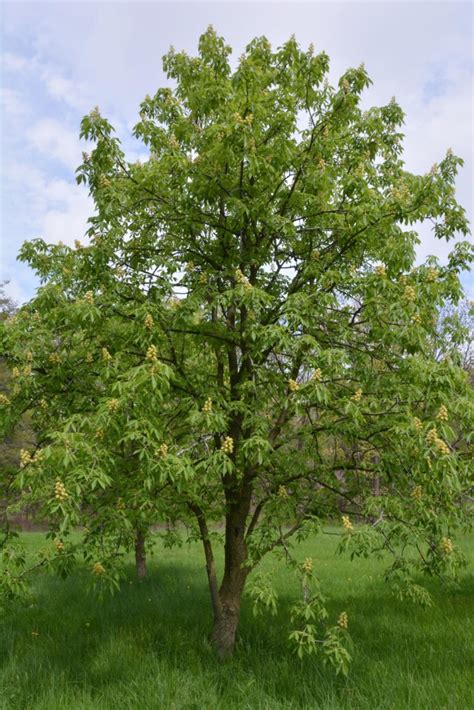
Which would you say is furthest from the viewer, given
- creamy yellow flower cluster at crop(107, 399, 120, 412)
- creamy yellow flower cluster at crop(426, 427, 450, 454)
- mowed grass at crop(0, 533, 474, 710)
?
mowed grass at crop(0, 533, 474, 710)

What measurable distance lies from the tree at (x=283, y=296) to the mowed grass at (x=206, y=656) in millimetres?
527

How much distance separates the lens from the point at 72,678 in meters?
5.26

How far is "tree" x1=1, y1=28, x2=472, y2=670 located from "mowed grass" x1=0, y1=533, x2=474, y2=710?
53 centimetres

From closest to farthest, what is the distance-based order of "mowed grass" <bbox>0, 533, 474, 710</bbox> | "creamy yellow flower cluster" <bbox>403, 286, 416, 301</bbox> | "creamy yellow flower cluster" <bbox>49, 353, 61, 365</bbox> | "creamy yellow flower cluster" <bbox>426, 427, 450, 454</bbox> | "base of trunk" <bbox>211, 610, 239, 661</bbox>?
1. "creamy yellow flower cluster" <bbox>426, 427, 450, 454</bbox>
2. "creamy yellow flower cluster" <bbox>403, 286, 416, 301</bbox>
3. "mowed grass" <bbox>0, 533, 474, 710</bbox>
4. "creamy yellow flower cluster" <bbox>49, 353, 61, 365</bbox>
5. "base of trunk" <bbox>211, 610, 239, 661</bbox>

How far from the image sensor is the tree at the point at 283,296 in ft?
14.3

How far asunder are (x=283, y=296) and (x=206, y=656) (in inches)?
176

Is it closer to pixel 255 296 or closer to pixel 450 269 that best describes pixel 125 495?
pixel 255 296

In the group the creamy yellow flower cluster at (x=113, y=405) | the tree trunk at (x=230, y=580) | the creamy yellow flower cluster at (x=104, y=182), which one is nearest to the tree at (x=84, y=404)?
the creamy yellow flower cluster at (x=113, y=405)

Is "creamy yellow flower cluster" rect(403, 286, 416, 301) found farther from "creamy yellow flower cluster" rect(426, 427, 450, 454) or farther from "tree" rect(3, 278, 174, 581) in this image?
"tree" rect(3, 278, 174, 581)

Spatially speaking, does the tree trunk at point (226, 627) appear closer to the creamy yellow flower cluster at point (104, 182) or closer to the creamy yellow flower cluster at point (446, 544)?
the creamy yellow flower cluster at point (446, 544)

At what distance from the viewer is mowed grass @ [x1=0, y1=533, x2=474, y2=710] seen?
181 inches

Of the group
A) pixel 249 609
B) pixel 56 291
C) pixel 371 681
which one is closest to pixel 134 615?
pixel 249 609

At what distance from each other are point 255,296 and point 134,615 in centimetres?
563

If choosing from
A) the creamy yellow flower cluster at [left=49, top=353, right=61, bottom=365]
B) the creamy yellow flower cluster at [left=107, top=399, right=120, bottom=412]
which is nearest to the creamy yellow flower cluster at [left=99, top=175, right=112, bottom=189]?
the creamy yellow flower cluster at [left=49, top=353, right=61, bottom=365]
